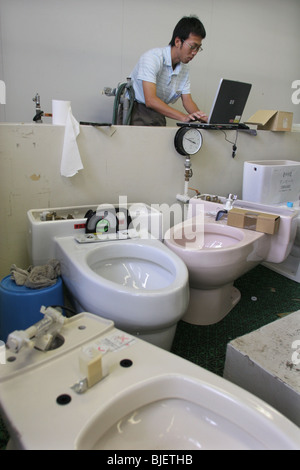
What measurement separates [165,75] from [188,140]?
54 cm

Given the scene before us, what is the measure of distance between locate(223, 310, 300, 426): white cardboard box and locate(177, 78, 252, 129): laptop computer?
1.16 meters

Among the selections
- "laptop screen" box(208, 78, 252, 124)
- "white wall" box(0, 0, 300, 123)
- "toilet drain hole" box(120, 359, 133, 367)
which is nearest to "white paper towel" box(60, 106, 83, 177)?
"laptop screen" box(208, 78, 252, 124)

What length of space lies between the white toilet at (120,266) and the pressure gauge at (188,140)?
0.42m

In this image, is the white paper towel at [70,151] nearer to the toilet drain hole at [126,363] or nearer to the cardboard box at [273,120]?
the toilet drain hole at [126,363]

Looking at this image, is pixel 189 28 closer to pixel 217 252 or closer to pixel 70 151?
pixel 70 151

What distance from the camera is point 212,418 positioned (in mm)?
675

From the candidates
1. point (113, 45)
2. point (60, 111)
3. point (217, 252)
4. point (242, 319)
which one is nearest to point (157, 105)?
point (60, 111)

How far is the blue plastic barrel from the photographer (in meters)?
1.13

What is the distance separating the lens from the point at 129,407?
0.66 metres

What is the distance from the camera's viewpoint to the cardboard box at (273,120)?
2.14m

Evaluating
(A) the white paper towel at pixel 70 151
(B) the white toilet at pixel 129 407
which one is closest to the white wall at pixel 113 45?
(A) the white paper towel at pixel 70 151

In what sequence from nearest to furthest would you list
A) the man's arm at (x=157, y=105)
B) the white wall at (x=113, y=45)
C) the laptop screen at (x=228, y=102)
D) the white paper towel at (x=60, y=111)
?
the white paper towel at (x=60, y=111)
the laptop screen at (x=228, y=102)
the man's arm at (x=157, y=105)
the white wall at (x=113, y=45)

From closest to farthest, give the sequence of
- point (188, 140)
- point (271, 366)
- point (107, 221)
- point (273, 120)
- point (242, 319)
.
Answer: point (271, 366) < point (107, 221) < point (242, 319) < point (188, 140) < point (273, 120)
